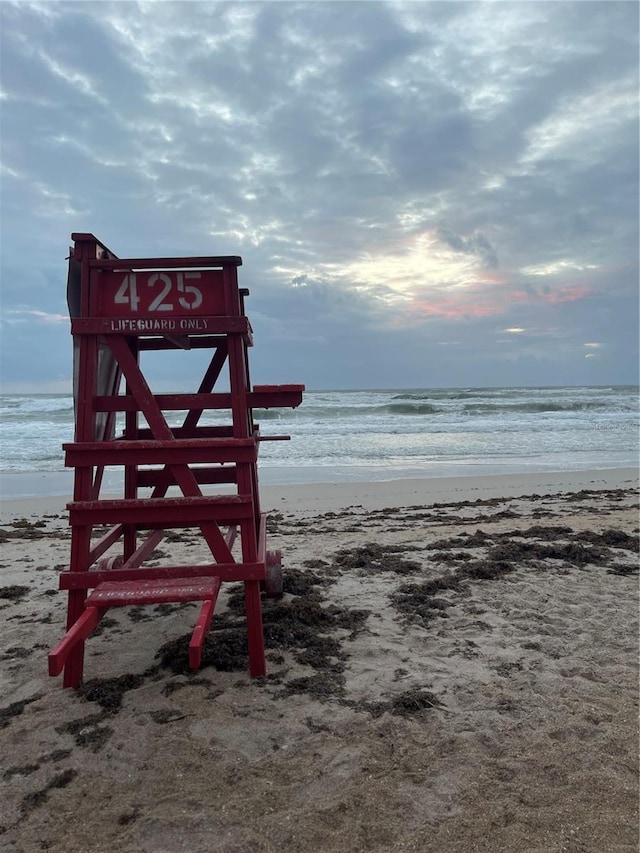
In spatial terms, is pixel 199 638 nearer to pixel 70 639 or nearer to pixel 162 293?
pixel 70 639

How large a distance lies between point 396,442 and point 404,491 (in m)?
9.16

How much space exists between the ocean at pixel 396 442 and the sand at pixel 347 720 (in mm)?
8291

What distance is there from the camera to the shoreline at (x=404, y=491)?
416 inches

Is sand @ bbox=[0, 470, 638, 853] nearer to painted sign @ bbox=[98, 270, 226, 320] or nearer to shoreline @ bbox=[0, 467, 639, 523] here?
painted sign @ bbox=[98, 270, 226, 320]

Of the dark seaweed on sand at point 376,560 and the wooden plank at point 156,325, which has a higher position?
the wooden plank at point 156,325

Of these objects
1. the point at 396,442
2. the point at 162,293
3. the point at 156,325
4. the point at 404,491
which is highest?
the point at 162,293

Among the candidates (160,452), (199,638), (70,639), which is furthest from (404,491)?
(70,639)

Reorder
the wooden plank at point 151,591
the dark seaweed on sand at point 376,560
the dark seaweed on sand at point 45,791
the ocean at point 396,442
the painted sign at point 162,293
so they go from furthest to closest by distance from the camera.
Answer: the ocean at point 396,442 → the dark seaweed on sand at point 376,560 → the painted sign at point 162,293 → the wooden plank at point 151,591 → the dark seaweed on sand at point 45,791

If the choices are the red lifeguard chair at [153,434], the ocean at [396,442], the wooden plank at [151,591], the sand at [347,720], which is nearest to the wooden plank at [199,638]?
the wooden plank at [151,591]

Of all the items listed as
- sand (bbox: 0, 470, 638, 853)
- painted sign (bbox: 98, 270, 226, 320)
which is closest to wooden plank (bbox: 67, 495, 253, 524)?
sand (bbox: 0, 470, 638, 853)

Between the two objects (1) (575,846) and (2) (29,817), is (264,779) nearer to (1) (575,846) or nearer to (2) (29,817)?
(2) (29,817)

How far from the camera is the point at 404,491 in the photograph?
1187 centimetres

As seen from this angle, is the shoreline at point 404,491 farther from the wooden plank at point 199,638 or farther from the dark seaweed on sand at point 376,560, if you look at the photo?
the wooden plank at point 199,638

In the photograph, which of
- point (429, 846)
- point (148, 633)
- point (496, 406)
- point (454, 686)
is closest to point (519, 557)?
point (454, 686)
